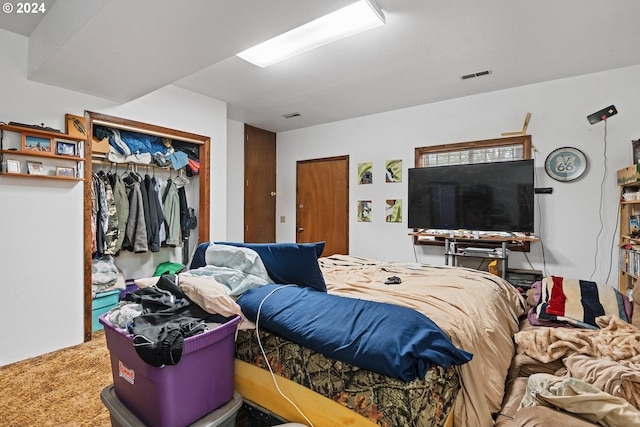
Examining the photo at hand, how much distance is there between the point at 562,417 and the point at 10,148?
3564 millimetres

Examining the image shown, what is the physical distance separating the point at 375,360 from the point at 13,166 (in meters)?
2.86

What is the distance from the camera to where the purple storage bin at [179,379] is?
116cm

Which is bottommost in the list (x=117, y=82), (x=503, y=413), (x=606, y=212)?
(x=503, y=413)

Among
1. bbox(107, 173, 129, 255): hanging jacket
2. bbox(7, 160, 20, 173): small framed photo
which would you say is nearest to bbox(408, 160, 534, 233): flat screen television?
bbox(107, 173, 129, 255): hanging jacket

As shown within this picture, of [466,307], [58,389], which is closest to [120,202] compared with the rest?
[58,389]

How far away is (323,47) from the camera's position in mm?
2590

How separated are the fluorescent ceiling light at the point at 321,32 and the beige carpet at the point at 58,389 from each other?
2661mm

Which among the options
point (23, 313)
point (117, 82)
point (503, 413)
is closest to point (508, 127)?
point (503, 413)

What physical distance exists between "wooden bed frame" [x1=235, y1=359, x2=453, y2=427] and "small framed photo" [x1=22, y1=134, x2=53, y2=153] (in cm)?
231

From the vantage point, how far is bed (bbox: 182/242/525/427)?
1.09 metres

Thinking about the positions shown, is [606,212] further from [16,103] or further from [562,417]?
[16,103]

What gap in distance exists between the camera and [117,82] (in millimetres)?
2523

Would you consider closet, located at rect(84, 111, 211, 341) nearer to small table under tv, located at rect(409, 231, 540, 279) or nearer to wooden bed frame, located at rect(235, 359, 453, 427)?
wooden bed frame, located at rect(235, 359, 453, 427)

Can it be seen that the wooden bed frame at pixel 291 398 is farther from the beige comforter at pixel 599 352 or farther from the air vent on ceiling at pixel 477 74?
the air vent on ceiling at pixel 477 74
